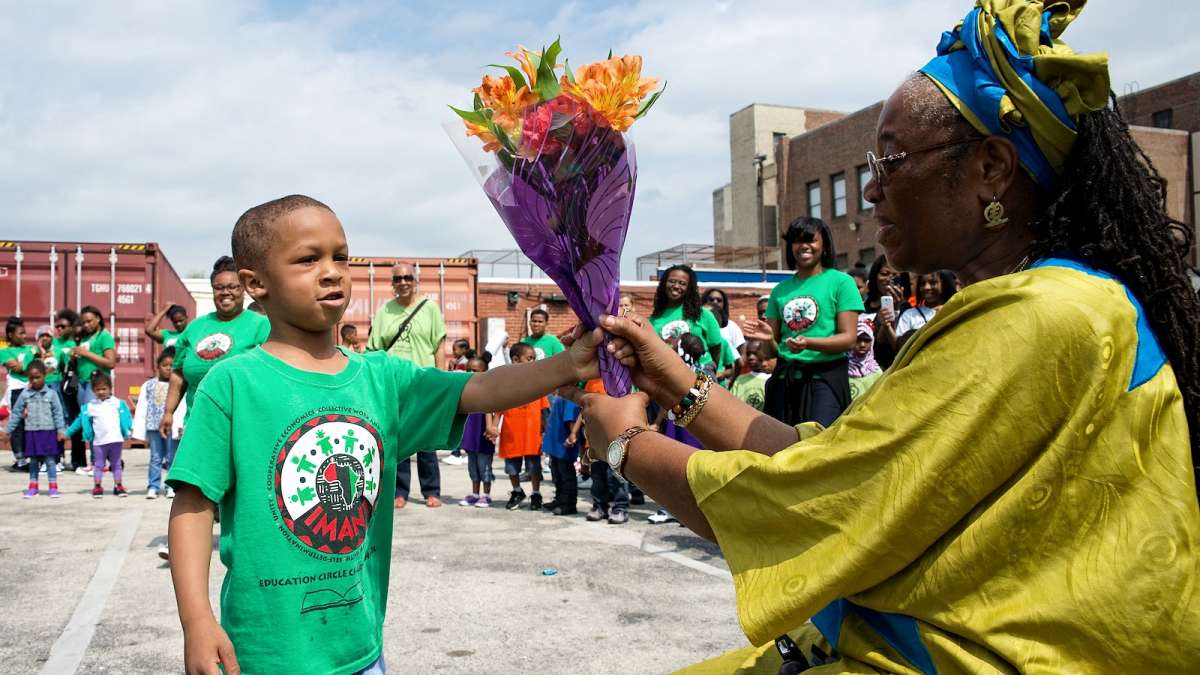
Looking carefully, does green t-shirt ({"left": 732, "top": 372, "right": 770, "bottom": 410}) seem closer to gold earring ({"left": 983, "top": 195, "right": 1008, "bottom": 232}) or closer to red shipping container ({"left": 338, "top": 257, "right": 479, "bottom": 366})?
gold earring ({"left": 983, "top": 195, "right": 1008, "bottom": 232})

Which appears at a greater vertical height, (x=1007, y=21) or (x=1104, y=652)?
(x=1007, y=21)

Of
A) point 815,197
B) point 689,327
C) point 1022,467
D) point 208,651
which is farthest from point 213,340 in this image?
point 815,197

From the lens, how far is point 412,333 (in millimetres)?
8367

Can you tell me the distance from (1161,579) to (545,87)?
1.81 m

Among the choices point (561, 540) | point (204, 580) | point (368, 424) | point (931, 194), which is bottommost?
point (561, 540)

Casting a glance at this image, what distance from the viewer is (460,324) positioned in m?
19.9

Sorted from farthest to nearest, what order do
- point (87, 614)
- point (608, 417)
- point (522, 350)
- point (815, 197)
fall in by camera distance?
point (815, 197) → point (522, 350) → point (87, 614) → point (608, 417)

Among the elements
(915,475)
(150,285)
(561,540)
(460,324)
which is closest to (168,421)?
(561,540)

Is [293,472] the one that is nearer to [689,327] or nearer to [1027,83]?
[1027,83]

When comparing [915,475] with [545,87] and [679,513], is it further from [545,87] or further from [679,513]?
[545,87]

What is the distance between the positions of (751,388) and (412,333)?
9.99ft

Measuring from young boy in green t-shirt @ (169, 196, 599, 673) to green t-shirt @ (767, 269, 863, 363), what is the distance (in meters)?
4.16

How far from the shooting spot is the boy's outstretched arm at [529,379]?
8.73 ft

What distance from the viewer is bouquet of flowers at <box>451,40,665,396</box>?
2.58 m
